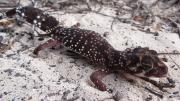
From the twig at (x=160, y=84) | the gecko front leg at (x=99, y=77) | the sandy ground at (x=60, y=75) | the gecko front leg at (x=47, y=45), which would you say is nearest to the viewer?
the sandy ground at (x=60, y=75)

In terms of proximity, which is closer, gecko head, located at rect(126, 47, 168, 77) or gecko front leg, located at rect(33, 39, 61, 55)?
gecko head, located at rect(126, 47, 168, 77)

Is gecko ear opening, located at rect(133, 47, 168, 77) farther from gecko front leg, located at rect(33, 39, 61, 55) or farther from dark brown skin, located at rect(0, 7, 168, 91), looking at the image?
gecko front leg, located at rect(33, 39, 61, 55)

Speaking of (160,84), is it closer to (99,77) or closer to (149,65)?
(149,65)

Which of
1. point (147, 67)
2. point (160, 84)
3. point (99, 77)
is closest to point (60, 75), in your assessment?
point (99, 77)

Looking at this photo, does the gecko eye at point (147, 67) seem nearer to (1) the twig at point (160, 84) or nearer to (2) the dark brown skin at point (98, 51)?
(2) the dark brown skin at point (98, 51)

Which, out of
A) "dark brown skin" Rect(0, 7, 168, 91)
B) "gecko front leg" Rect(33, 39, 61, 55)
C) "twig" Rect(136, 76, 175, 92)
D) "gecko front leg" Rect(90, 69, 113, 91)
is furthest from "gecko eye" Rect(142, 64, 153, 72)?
"gecko front leg" Rect(33, 39, 61, 55)

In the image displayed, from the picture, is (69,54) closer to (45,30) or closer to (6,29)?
(45,30)

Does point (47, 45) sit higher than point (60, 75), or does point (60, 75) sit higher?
point (47, 45)

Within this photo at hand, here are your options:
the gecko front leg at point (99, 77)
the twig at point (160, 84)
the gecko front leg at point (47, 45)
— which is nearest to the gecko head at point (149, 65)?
the twig at point (160, 84)
